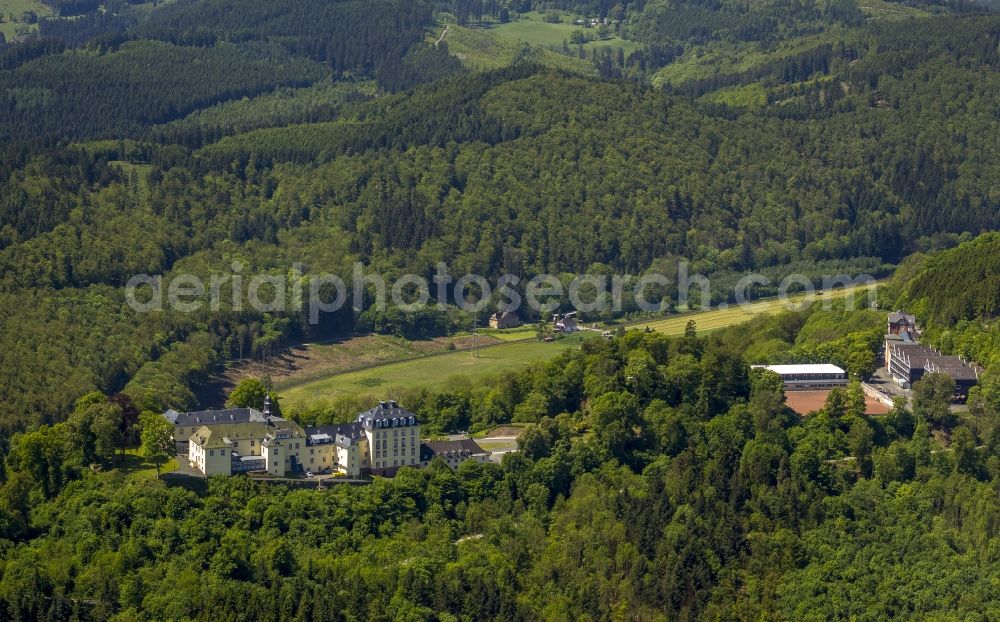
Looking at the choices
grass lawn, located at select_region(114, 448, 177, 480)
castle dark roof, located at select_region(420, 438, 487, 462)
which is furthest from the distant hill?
grass lawn, located at select_region(114, 448, 177, 480)

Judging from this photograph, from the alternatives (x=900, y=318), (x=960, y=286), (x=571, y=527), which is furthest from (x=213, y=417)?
(x=960, y=286)

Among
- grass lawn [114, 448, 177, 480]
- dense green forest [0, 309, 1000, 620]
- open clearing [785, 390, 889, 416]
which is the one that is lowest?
dense green forest [0, 309, 1000, 620]

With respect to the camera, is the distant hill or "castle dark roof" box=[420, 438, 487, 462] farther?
the distant hill

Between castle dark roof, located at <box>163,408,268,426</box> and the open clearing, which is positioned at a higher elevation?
castle dark roof, located at <box>163,408,268,426</box>

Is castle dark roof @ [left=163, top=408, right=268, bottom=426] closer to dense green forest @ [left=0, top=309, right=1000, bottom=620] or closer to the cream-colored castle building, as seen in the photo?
the cream-colored castle building

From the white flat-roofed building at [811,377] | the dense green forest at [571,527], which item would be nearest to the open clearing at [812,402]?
the white flat-roofed building at [811,377]

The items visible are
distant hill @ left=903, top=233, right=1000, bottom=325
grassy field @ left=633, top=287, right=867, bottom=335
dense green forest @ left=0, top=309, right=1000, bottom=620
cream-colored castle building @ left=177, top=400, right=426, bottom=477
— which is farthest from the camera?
grassy field @ left=633, top=287, right=867, bottom=335

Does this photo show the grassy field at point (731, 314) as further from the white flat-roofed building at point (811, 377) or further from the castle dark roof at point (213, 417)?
the castle dark roof at point (213, 417)
